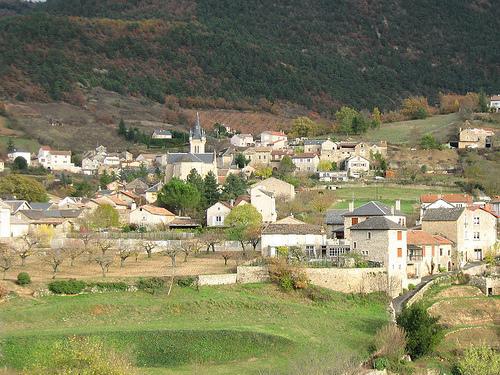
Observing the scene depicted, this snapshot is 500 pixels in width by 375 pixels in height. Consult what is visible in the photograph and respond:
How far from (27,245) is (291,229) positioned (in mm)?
15183

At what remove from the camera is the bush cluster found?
2213 inches

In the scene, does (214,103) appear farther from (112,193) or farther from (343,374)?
(343,374)

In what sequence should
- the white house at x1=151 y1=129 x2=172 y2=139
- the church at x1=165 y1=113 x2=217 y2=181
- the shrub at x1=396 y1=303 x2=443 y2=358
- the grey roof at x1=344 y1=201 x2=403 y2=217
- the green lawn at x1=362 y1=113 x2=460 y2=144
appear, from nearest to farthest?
the shrub at x1=396 y1=303 x2=443 y2=358
the grey roof at x1=344 y1=201 x2=403 y2=217
the church at x1=165 y1=113 x2=217 y2=181
the green lawn at x1=362 y1=113 x2=460 y2=144
the white house at x1=151 y1=129 x2=172 y2=139

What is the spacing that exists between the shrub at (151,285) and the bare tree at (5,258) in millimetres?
6631

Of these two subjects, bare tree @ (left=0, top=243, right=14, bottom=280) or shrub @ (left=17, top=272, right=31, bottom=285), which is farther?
bare tree @ (left=0, top=243, right=14, bottom=280)

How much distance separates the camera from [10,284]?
178 ft

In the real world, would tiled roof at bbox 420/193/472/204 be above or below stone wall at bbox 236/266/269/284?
above

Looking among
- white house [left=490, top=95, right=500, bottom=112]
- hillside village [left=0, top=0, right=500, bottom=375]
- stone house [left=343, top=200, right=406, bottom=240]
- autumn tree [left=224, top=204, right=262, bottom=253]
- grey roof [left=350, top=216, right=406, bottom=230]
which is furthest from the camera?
white house [left=490, top=95, right=500, bottom=112]

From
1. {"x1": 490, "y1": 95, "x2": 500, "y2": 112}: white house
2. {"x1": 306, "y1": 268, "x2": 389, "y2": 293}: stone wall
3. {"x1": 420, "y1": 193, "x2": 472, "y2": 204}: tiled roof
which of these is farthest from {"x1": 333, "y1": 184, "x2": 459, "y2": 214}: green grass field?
{"x1": 490, "y1": 95, "x2": 500, "y2": 112}: white house

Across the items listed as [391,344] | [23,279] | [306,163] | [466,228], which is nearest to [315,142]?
[306,163]

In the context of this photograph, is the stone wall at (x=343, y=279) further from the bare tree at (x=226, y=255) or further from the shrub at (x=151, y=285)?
the shrub at (x=151, y=285)

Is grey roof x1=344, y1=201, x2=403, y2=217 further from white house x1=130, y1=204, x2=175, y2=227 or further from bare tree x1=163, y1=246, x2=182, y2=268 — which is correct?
white house x1=130, y1=204, x2=175, y2=227

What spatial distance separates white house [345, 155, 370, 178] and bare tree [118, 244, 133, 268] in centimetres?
3935

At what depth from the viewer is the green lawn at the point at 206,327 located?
4666 centimetres
